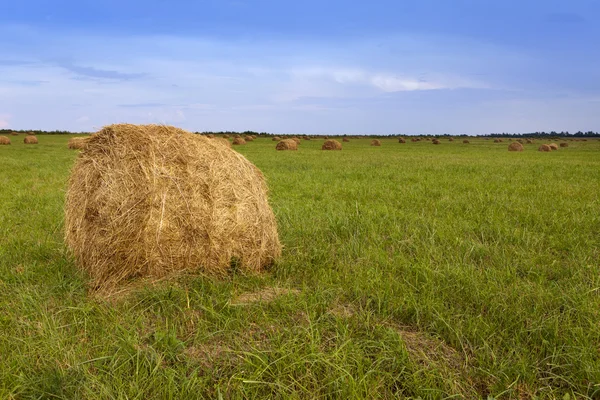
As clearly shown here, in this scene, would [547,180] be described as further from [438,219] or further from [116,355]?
[116,355]

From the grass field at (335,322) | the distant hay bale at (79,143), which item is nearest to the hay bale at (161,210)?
the distant hay bale at (79,143)

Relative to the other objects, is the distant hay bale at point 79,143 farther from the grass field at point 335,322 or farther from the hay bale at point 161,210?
the grass field at point 335,322

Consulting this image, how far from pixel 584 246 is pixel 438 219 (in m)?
2.38

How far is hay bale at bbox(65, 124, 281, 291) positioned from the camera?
5.14 metres

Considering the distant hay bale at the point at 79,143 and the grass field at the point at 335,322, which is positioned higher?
the distant hay bale at the point at 79,143

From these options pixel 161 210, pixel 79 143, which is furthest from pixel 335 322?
pixel 79 143

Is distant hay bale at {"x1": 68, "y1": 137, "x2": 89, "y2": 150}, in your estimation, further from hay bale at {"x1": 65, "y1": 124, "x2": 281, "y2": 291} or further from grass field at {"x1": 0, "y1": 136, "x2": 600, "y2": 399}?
grass field at {"x1": 0, "y1": 136, "x2": 600, "y2": 399}

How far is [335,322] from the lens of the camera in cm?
418

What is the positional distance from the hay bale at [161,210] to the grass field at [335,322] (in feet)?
1.00

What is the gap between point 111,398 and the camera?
3090 mm

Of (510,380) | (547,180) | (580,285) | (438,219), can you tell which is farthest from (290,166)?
(510,380)

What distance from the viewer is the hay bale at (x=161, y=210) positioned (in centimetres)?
514

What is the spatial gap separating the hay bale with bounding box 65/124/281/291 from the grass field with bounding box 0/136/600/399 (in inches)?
→ 12.0

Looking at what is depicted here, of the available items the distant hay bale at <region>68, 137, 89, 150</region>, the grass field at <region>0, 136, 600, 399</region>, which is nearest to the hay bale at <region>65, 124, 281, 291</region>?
the distant hay bale at <region>68, 137, 89, 150</region>
